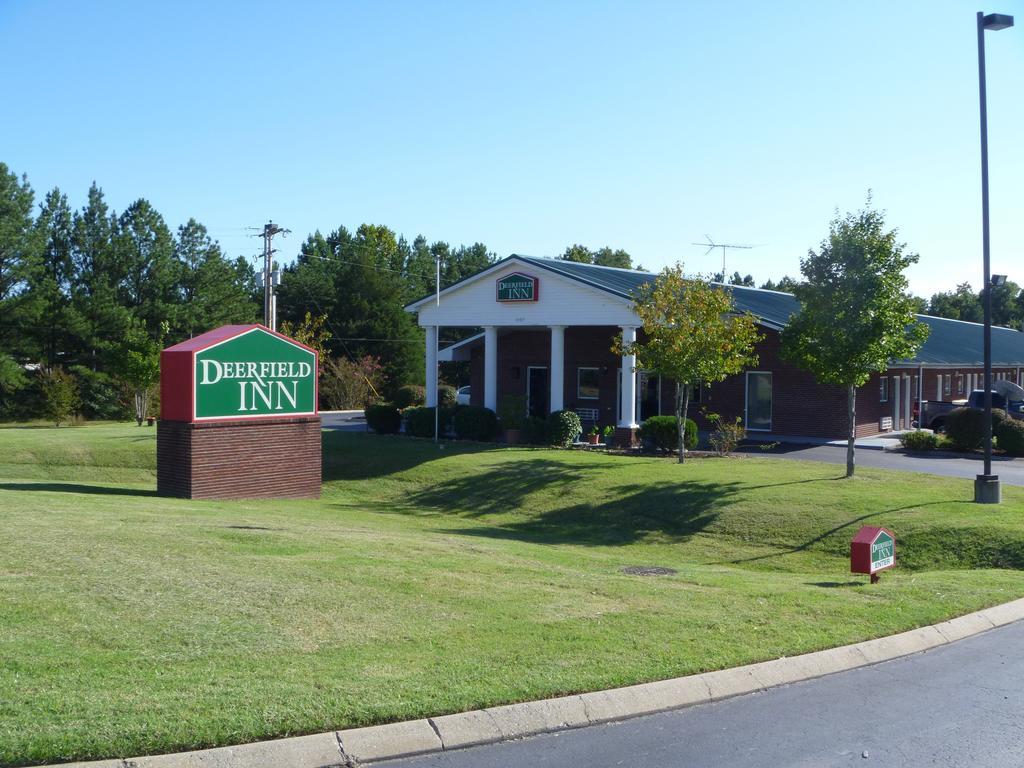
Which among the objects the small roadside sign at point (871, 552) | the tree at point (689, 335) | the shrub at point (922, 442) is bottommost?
the small roadside sign at point (871, 552)

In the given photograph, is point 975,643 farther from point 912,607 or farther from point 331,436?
point 331,436

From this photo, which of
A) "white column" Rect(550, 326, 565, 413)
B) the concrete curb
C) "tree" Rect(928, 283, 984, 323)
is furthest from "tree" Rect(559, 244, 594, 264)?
the concrete curb

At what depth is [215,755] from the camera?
5.80 meters

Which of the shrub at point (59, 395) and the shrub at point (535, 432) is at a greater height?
the shrub at point (59, 395)

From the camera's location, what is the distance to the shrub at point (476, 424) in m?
30.9

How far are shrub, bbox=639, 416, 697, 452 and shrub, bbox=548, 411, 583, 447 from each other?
2.43m

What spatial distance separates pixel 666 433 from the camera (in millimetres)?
27188

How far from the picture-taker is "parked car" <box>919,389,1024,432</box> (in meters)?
32.1

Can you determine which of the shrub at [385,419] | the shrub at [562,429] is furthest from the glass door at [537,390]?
the shrub at [562,429]

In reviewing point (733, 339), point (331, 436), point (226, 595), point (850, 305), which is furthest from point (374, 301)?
A: point (226, 595)

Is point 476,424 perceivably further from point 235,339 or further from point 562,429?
point 235,339

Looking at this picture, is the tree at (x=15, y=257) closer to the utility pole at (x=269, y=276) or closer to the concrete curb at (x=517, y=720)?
the utility pole at (x=269, y=276)

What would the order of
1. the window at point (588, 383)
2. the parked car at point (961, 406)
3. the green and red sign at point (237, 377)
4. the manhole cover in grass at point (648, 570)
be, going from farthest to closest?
the window at point (588, 383) → the parked car at point (961, 406) → the green and red sign at point (237, 377) → the manhole cover in grass at point (648, 570)

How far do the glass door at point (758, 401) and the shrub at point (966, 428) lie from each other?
607 cm
